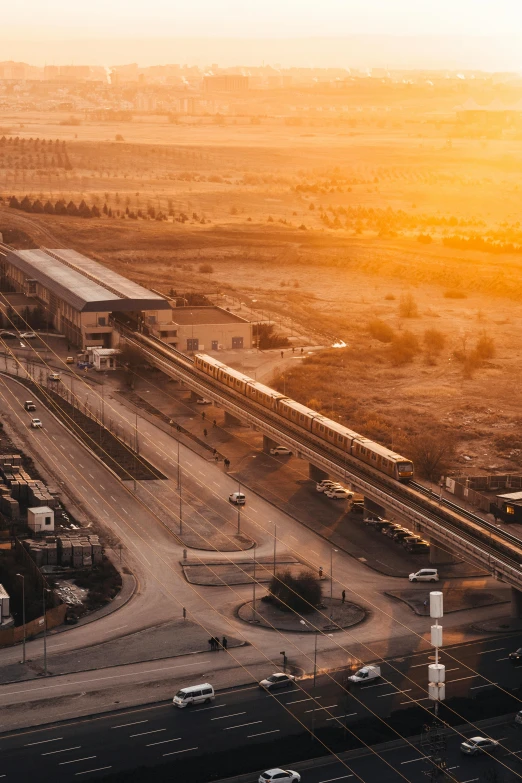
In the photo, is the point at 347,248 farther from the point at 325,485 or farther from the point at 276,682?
the point at 276,682

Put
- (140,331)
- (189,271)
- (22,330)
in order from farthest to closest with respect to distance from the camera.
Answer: (189,271)
(22,330)
(140,331)

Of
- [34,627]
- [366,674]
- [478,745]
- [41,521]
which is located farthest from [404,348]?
[478,745]

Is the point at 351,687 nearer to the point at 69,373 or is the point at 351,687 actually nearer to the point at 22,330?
the point at 69,373

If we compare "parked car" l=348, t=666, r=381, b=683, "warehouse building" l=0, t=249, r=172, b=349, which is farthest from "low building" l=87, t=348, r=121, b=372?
"parked car" l=348, t=666, r=381, b=683

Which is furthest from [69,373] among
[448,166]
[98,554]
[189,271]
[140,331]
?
[448,166]

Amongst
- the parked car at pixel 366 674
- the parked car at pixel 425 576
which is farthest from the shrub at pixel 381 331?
the parked car at pixel 366 674

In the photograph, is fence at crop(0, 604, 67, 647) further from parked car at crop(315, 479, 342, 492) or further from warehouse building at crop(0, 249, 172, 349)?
warehouse building at crop(0, 249, 172, 349)
